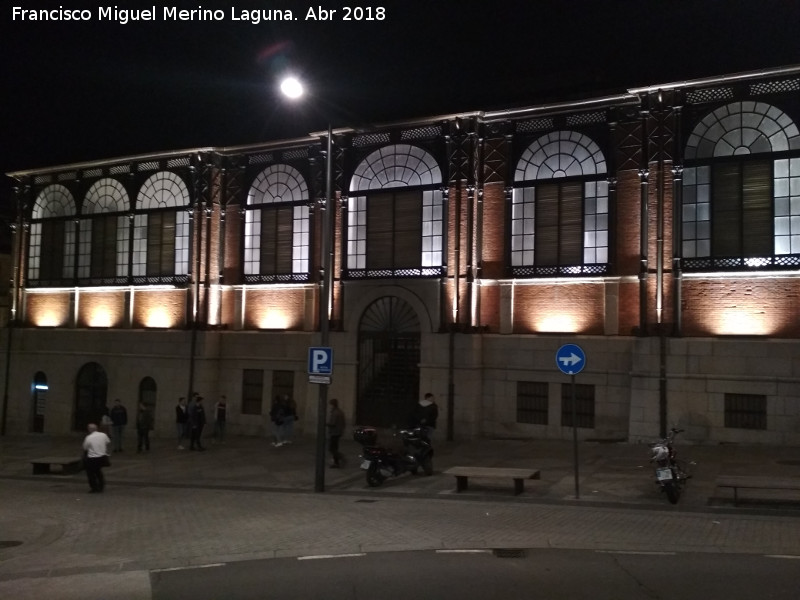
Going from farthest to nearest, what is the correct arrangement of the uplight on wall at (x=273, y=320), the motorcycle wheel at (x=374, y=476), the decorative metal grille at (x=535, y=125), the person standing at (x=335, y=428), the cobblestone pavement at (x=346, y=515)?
the uplight on wall at (x=273, y=320)
the decorative metal grille at (x=535, y=125)
the person standing at (x=335, y=428)
the motorcycle wheel at (x=374, y=476)
the cobblestone pavement at (x=346, y=515)

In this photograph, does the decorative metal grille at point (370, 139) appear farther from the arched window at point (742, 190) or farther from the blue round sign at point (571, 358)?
the blue round sign at point (571, 358)

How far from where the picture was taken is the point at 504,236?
982 inches

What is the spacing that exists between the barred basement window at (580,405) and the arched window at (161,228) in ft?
49.8

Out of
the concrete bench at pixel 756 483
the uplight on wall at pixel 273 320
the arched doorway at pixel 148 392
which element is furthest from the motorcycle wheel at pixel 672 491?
the arched doorway at pixel 148 392

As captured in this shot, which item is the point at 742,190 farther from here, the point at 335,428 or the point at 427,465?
the point at 335,428

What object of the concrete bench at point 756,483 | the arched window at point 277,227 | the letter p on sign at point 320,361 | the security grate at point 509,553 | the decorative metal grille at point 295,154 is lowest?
the security grate at point 509,553

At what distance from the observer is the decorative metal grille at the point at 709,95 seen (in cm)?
2214

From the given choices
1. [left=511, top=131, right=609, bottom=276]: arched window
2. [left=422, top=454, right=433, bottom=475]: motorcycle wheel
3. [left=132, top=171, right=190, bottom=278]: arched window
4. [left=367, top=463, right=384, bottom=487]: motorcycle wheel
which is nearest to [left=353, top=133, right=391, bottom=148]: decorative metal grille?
[left=511, top=131, right=609, bottom=276]: arched window

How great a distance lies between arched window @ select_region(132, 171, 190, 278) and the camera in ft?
101

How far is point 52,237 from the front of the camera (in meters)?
34.2

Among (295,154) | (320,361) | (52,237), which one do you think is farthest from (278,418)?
(52,237)

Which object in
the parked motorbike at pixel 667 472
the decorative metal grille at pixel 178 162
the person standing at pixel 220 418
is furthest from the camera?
the decorative metal grille at pixel 178 162

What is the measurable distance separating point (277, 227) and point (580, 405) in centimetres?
1253

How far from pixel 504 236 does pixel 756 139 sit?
24.7 ft
